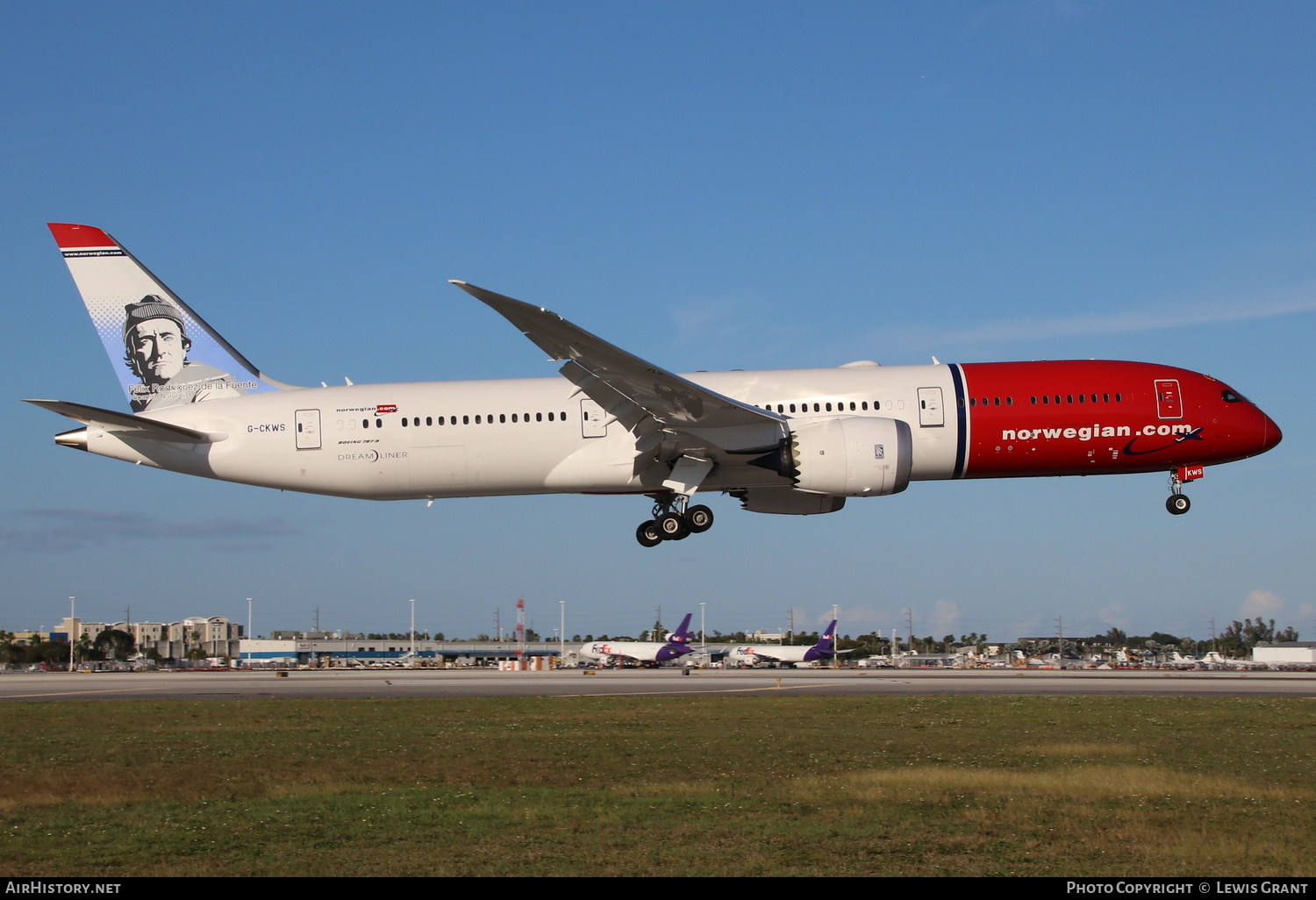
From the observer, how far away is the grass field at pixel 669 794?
43.0 ft

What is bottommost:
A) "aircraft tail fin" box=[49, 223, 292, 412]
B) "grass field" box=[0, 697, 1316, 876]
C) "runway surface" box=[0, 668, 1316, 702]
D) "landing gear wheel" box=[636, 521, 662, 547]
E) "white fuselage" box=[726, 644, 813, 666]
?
"white fuselage" box=[726, 644, 813, 666]

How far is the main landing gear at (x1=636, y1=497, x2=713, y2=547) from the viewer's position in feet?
99.7

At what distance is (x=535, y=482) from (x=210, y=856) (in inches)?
680

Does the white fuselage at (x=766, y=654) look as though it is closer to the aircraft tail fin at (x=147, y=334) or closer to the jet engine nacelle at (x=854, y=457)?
the aircraft tail fin at (x=147, y=334)

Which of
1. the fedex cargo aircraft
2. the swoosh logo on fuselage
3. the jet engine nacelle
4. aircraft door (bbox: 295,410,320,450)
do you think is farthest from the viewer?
aircraft door (bbox: 295,410,320,450)

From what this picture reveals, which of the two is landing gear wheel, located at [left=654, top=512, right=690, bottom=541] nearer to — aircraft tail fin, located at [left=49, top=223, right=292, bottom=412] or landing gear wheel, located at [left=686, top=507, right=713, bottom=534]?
landing gear wheel, located at [left=686, top=507, right=713, bottom=534]

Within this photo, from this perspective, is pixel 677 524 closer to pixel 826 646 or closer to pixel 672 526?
pixel 672 526

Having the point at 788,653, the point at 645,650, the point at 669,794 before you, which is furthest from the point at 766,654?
the point at 669,794

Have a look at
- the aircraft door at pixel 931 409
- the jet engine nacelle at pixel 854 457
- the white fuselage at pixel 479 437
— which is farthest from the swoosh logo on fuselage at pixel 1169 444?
the jet engine nacelle at pixel 854 457

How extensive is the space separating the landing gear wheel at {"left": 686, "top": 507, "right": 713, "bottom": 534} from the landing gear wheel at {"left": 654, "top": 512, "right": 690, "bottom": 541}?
134mm

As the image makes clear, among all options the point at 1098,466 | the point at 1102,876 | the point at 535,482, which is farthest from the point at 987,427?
the point at 1102,876

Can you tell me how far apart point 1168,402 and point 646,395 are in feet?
44.7

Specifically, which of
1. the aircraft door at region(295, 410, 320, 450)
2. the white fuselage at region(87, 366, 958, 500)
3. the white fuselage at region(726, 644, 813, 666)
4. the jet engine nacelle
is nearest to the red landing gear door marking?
the white fuselage at region(87, 366, 958, 500)

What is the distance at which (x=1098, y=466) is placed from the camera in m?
30.2
